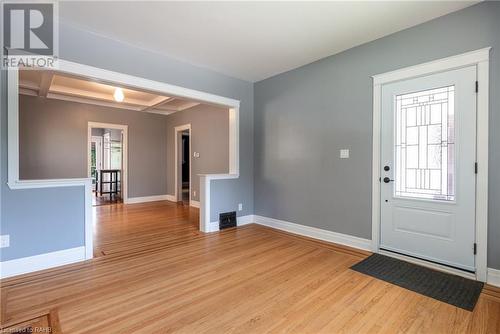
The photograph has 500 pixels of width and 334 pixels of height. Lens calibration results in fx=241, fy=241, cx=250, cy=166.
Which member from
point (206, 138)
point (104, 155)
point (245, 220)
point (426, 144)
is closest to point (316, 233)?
point (245, 220)

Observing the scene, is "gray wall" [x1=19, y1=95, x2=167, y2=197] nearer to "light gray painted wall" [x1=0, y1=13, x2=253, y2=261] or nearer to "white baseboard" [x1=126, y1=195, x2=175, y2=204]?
"white baseboard" [x1=126, y1=195, x2=175, y2=204]

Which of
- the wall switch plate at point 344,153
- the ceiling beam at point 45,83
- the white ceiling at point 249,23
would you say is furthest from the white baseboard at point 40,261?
the wall switch plate at point 344,153

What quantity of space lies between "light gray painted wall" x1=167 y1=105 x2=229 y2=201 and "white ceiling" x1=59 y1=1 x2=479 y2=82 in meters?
2.27

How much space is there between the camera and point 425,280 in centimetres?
243

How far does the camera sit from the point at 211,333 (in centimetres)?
167

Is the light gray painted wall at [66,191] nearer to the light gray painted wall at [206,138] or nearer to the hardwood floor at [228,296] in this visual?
the hardwood floor at [228,296]

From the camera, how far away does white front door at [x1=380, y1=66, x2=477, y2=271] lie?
8.14 ft

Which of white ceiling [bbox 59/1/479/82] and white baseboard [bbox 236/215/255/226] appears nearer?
white ceiling [bbox 59/1/479/82]

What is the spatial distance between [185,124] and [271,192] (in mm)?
3630

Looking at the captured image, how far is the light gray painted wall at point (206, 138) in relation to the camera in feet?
18.6

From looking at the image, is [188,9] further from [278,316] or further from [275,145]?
[278,316]

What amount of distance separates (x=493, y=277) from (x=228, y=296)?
2.55m

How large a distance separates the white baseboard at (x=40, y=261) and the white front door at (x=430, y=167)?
3785mm

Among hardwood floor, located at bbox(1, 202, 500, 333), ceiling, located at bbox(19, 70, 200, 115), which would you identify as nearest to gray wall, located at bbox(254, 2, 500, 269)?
hardwood floor, located at bbox(1, 202, 500, 333)
